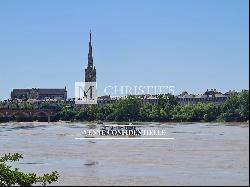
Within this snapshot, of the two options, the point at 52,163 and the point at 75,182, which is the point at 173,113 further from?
the point at 75,182

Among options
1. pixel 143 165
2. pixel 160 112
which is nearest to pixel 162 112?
pixel 160 112

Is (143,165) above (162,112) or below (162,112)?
below

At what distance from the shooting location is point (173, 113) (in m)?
120

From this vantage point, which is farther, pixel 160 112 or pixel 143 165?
pixel 160 112

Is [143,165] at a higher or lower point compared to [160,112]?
lower

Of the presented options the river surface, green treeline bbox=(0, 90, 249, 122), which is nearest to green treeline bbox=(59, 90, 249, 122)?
green treeline bbox=(0, 90, 249, 122)

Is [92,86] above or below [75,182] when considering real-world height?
above

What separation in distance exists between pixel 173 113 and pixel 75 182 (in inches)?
3745

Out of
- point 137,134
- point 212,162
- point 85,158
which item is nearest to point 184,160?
point 212,162

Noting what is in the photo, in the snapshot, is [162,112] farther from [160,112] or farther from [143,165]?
[143,165]

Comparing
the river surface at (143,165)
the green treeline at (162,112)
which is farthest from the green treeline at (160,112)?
the river surface at (143,165)

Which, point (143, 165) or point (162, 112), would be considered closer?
point (143, 165)

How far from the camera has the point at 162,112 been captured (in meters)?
120

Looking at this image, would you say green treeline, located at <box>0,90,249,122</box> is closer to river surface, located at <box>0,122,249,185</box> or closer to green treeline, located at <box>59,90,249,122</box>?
green treeline, located at <box>59,90,249,122</box>
